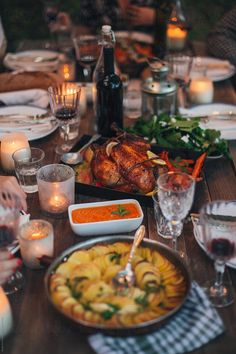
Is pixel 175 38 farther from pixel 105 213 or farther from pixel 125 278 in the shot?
pixel 125 278

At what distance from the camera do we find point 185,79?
2609 millimetres

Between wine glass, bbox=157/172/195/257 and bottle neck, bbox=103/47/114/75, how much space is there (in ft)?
2.43

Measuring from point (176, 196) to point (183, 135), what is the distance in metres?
0.71

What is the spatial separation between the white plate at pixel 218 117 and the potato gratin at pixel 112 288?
962 millimetres

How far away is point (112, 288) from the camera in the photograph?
1258 mm

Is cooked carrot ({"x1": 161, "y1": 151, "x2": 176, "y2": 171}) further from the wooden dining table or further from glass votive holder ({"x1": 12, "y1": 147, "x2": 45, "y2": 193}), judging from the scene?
glass votive holder ({"x1": 12, "y1": 147, "x2": 45, "y2": 193})

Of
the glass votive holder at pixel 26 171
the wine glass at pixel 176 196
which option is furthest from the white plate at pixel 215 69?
the wine glass at pixel 176 196

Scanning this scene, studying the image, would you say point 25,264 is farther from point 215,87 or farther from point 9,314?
point 215,87

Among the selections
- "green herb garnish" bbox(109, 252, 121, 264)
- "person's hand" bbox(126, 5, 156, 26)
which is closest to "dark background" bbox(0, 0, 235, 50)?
"person's hand" bbox(126, 5, 156, 26)

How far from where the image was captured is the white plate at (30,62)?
3010 mm

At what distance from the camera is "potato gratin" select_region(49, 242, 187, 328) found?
1196 millimetres

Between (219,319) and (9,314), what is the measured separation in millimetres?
506

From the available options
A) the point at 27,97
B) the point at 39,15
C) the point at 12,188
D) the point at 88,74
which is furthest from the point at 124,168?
the point at 39,15

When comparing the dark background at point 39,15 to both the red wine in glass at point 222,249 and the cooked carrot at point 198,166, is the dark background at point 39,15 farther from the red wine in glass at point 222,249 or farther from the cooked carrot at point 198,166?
the red wine in glass at point 222,249
